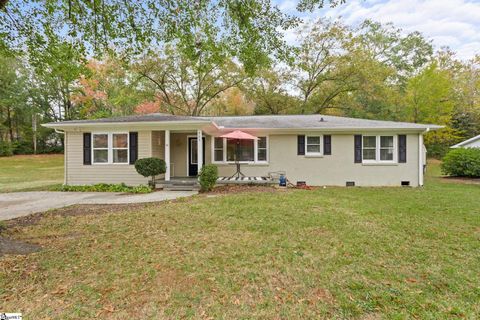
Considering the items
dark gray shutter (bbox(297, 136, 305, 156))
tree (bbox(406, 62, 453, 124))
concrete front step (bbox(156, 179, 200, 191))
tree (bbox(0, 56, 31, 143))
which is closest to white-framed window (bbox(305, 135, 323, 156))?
dark gray shutter (bbox(297, 136, 305, 156))

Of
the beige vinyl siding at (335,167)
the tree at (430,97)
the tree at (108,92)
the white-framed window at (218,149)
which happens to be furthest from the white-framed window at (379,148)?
the tree at (108,92)

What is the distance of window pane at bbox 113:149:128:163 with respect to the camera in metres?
10.7

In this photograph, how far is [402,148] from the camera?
11.0 m

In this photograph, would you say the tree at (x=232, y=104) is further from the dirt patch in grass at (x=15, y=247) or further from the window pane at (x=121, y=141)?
the dirt patch in grass at (x=15, y=247)

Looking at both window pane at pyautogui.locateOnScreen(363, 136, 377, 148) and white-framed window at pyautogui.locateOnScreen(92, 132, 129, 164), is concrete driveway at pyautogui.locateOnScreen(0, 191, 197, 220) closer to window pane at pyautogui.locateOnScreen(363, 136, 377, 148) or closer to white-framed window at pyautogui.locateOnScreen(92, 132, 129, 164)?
white-framed window at pyautogui.locateOnScreen(92, 132, 129, 164)

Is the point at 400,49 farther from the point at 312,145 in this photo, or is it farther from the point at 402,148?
the point at 312,145

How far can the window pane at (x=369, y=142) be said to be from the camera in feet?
36.7

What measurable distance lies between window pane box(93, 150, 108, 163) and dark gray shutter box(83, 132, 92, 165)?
0.67 feet

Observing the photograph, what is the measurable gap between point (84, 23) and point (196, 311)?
6896 mm

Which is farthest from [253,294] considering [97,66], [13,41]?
[97,66]

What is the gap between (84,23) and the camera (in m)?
6.08

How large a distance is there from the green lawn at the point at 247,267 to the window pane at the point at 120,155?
200 inches

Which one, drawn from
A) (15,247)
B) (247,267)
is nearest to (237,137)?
(247,267)

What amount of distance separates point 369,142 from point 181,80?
18.2m
